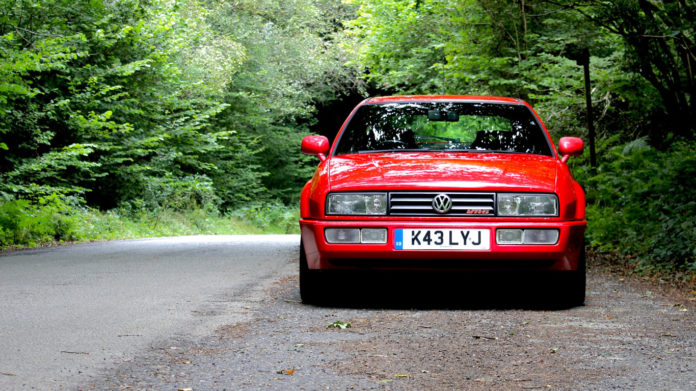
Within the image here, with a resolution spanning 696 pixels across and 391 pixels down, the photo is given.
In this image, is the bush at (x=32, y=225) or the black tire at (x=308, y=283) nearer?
the black tire at (x=308, y=283)

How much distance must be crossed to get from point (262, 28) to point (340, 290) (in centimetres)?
3302

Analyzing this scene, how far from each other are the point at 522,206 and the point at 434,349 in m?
1.72

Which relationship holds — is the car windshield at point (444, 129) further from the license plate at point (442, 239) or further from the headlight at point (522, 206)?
the license plate at point (442, 239)

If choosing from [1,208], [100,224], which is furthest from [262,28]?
[1,208]

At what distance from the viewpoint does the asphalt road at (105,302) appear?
4.64 meters

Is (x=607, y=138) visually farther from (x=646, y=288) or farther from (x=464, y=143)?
(x=464, y=143)

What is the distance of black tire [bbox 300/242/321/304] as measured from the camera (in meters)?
6.63

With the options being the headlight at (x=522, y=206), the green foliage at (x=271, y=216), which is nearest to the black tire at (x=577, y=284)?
the headlight at (x=522, y=206)

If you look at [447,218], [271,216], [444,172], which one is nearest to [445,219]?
[447,218]

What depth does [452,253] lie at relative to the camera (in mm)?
6180

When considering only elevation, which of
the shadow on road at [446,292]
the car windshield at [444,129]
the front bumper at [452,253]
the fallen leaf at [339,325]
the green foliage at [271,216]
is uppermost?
the car windshield at [444,129]

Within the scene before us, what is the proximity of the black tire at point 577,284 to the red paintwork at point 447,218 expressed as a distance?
138mm

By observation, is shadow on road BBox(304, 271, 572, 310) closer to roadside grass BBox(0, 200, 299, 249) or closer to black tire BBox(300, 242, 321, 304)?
black tire BBox(300, 242, 321, 304)

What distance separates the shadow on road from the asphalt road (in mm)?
777
